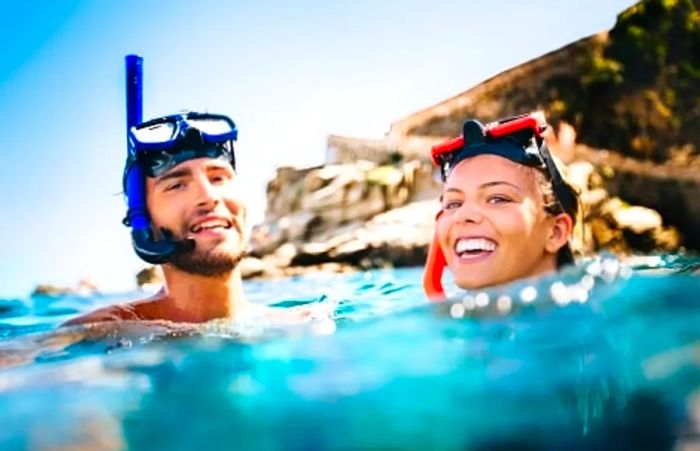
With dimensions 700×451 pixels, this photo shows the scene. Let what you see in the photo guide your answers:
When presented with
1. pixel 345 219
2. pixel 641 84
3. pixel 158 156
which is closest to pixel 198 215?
pixel 158 156

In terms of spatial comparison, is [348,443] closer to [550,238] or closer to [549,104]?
[550,238]

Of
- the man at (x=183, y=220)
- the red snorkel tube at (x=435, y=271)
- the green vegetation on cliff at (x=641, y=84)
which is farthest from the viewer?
the green vegetation on cliff at (x=641, y=84)

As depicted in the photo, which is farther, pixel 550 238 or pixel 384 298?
pixel 384 298

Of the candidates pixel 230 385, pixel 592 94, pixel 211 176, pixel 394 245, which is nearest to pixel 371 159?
pixel 394 245

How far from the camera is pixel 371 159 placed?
14391mm

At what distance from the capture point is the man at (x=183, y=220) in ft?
10.9

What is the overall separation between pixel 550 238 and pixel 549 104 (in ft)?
47.4

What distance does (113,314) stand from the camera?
333 cm

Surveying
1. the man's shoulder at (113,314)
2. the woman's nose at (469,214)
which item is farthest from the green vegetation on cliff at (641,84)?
the man's shoulder at (113,314)

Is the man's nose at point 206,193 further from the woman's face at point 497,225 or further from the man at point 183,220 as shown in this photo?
the woman's face at point 497,225

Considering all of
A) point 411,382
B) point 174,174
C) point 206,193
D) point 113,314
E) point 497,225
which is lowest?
point 411,382

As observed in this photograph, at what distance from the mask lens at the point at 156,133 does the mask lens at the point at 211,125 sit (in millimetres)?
105

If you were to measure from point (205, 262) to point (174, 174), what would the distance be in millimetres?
442

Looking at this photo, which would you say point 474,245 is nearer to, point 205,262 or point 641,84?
point 205,262
